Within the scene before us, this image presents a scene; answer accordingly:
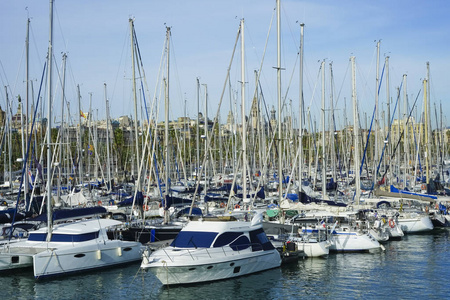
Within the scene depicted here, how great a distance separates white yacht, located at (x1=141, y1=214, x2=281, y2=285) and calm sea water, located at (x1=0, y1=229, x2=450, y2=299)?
0.50 m

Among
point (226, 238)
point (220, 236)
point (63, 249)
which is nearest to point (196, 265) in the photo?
point (220, 236)

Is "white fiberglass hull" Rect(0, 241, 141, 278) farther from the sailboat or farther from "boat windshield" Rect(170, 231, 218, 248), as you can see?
"boat windshield" Rect(170, 231, 218, 248)

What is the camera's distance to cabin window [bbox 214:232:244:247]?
27047 mm

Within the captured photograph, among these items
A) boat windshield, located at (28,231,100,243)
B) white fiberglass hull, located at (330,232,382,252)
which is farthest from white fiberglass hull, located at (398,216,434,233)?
boat windshield, located at (28,231,100,243)

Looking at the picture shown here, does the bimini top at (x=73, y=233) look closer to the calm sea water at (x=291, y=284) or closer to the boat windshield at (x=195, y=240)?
the calm sea water at (x=291, y=284)

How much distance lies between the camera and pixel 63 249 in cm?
2836

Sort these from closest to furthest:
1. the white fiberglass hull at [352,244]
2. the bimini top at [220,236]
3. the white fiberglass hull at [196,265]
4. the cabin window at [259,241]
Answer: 1. the white fiberglass hull at [196,265]
2. the bimini top at [220,236]
3. the cabin window at [259,241]
4. the white fiberglass hull at [352,244]

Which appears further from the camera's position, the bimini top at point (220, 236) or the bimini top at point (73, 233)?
the bimini top at point (73, 233)

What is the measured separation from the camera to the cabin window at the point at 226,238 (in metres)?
27.0

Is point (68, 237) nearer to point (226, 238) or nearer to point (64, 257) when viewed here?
point (64, 257)

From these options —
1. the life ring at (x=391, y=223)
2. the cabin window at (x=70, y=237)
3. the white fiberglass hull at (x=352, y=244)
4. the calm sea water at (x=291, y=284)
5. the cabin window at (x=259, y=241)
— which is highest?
the cabin window at (x=70, y=237)

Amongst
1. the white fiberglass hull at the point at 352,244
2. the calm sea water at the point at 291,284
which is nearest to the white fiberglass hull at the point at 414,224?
the white fiberglass hull at the point at 352,244

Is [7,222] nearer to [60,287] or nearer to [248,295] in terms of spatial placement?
[60,287]

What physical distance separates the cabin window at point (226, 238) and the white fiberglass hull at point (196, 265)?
0.39 metres
